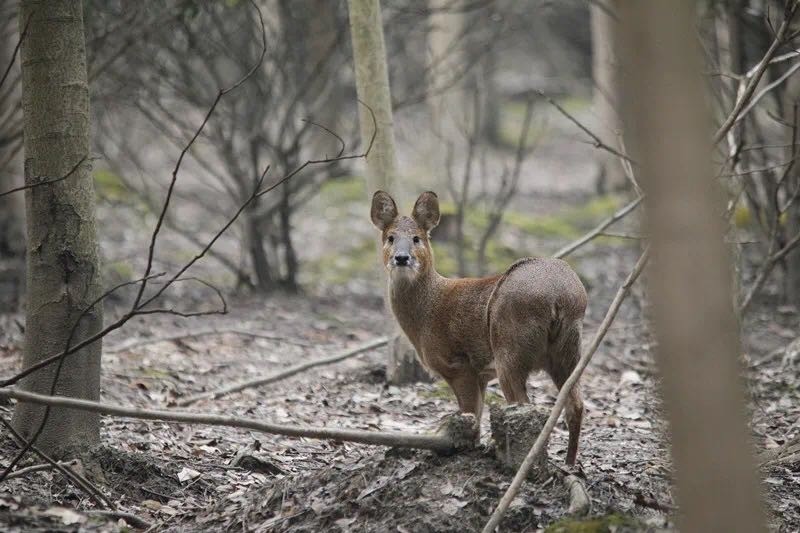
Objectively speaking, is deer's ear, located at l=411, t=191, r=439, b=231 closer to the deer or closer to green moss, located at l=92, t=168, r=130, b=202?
the deer

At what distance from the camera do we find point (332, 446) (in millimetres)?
6664

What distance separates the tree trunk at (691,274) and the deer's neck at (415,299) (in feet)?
13.6

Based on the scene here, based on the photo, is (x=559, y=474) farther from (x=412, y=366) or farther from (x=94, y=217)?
(x=412, y=366)

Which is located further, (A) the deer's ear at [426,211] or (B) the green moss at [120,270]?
(B) the green moss at [120,270]

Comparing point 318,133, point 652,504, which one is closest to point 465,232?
point 318,133

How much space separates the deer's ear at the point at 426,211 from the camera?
7.10m

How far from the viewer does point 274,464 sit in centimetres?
608

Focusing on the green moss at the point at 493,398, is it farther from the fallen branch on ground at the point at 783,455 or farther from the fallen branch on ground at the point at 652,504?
the fallen branch on ground at the point at 652,504

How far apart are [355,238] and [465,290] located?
9.61 metres

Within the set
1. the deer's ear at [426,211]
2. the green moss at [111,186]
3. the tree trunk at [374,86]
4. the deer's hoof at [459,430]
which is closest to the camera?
the deer's hoof at [459,430]

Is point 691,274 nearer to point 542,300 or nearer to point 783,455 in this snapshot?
point 542,300

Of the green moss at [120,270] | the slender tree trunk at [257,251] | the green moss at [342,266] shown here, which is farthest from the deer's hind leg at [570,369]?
the green moss at [342,266]

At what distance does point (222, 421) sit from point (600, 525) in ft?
5.48

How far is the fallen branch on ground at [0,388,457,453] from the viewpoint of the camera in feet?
13.3
